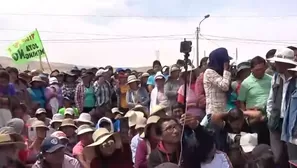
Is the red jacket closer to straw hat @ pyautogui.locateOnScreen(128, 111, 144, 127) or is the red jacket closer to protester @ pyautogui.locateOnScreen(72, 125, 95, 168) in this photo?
protester @ pyautogui.locateOnScreen(72, 125, 95, 168)

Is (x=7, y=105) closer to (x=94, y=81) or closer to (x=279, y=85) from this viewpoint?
(x=94, y=81)

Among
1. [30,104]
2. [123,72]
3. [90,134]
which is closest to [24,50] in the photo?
[123,72]

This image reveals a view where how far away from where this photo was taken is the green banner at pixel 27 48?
22.5 meters

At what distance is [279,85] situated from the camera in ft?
22.4

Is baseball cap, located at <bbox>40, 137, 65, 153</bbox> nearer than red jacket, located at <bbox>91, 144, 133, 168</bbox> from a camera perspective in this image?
Yes

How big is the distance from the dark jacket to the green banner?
17344 millimetres

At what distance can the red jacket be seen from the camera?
21.6 ft

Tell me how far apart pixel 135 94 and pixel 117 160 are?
15.5 ft

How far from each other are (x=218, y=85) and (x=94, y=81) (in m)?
5.01

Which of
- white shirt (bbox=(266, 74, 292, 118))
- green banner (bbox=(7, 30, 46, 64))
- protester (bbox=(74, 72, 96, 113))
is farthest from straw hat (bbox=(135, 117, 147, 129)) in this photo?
green banner (bbox=(7, 30, 46, 64))

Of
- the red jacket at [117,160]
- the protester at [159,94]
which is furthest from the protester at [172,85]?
the red jacket at [117,160]

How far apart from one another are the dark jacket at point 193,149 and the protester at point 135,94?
5394 millimetres

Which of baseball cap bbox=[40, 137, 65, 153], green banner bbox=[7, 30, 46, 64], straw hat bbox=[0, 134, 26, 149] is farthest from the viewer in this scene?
green banner bbox=[7, 30, 46, 64]

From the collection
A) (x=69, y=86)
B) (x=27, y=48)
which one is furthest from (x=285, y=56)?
(x=27, y=48)
